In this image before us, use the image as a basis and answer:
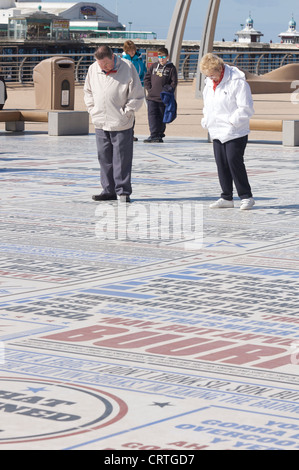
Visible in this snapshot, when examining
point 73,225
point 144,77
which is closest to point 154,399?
point 73,225

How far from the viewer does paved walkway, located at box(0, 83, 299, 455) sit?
15.3 ft

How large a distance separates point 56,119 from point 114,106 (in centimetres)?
1071

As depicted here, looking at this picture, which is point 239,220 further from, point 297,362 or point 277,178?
point 297,362

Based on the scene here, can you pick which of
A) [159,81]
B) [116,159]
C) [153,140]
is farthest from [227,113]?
[153,140]

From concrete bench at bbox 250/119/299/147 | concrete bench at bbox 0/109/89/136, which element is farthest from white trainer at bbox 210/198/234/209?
concrete bench at bbox 0/109/89/136

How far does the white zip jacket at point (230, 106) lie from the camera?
10.9m

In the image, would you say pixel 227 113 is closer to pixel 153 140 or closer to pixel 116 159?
pixel 116 159

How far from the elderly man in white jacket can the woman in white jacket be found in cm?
83

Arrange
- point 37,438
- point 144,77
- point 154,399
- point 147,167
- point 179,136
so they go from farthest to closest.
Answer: point 179,136, point 144,77, point 147,167, point 154,399, point 37,438

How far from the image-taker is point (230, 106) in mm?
11023

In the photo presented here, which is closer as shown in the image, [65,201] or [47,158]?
[65,201]

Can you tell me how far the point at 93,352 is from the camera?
19.1 feet

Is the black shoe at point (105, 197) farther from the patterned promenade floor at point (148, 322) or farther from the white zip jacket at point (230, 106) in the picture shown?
the white zip jacket at point (230, 106)

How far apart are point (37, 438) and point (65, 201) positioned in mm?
7853
